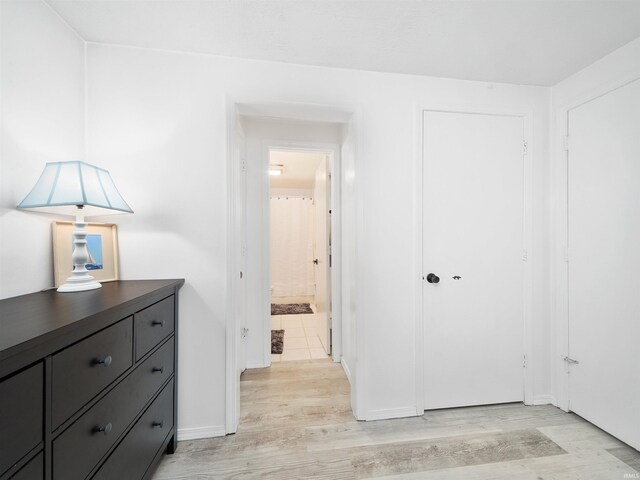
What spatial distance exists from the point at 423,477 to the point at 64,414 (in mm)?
1574

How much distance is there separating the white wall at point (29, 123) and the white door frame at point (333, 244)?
1449mm

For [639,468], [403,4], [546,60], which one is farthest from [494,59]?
[639,468]

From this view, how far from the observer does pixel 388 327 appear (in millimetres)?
1910

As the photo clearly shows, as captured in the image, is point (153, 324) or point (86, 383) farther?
point (153, 324)

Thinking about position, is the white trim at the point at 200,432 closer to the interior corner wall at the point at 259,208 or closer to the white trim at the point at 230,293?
the white trim at the point at 230,293

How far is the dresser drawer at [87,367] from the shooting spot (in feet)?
2.50

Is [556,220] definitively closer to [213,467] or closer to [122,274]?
[213,467]

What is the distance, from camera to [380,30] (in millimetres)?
1517

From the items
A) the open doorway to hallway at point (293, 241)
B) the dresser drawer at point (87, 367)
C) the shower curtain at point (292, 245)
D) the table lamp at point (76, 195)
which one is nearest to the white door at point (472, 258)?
the dresser drawer at point (87, 367)

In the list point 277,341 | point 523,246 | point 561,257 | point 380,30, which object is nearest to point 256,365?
point 277,341

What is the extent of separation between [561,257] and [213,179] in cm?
246

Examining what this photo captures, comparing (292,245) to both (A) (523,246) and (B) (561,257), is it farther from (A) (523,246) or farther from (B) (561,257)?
(B) (561,257)

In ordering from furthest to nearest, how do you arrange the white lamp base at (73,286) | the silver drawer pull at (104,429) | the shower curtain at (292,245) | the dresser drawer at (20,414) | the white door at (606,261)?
1. the shower curtain at (292,245)
2. the white door at (606,261)
3. the white lamp base at (73,286)
4. the silver drawer pull at (104,429)
5. the dresser drawer at (20,414)

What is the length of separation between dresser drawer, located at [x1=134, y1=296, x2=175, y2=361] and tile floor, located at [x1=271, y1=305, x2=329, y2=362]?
155 centimetres
